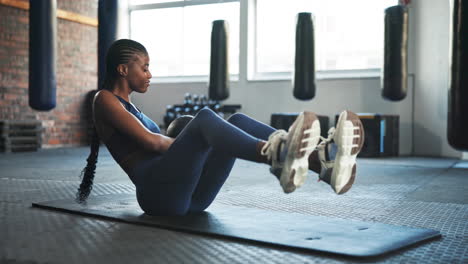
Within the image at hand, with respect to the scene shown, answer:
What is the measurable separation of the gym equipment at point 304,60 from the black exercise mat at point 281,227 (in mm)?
3009

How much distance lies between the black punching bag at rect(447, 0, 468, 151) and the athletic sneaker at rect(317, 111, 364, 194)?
78 centimetres

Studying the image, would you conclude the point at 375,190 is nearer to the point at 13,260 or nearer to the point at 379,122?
the point at 13,260

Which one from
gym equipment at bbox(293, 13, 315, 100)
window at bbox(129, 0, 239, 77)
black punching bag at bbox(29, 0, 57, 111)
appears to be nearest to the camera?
black punching bag at bbox(29, 0, 57, 111)

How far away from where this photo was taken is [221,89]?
6.29 meters

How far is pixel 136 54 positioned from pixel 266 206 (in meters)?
1.17

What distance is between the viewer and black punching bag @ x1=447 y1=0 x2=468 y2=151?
236cm

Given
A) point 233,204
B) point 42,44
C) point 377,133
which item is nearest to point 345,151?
point 233,204

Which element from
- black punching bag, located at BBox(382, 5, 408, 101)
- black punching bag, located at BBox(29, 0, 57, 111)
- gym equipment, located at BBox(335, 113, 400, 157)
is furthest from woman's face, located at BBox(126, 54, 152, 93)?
gym equipment, located at BBox(335, 113, 400, 157)

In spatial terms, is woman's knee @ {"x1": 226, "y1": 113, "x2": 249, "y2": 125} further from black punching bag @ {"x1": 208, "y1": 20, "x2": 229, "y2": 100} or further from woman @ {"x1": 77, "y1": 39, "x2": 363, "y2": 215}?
black punching bag @ {"x1": 208, "y1": 20, "x2": 229, "y2": 100}

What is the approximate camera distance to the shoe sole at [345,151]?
185 cm

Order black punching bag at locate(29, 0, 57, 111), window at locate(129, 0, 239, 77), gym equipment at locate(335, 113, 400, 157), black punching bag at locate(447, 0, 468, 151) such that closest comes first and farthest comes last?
black punching bag at locate(447, 0, 468, 151)
black punching bag at locate(29, 0, 57, 111)
gym equipment at locate(335, 113, 400, 157)
window at locate(129, 0, 239, 77)

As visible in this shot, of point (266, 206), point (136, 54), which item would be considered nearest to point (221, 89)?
point (266, 206)

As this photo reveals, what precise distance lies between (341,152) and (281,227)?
0.50 m

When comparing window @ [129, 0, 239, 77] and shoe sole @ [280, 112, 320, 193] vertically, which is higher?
window @ [129, 0, 239, 77]
